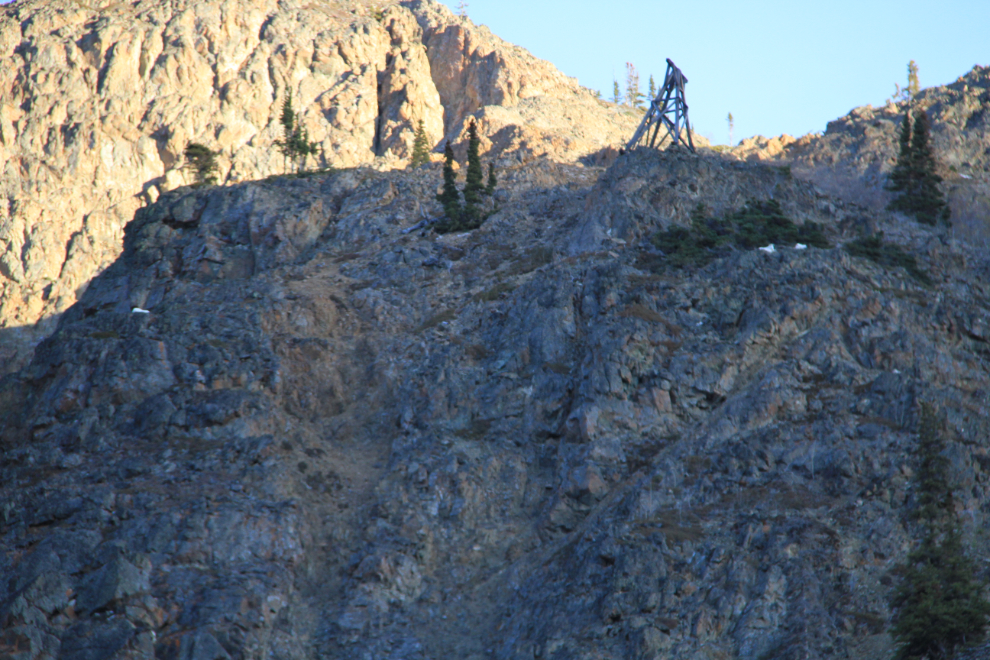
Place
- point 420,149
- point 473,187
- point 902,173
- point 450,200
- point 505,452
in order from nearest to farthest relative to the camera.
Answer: point 505,452, point 902,173, point 450,200, point 473,187, point 420,149

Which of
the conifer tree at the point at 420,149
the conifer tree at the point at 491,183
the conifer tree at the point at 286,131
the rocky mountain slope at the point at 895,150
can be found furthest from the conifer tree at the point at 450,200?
the rocky mountain slope at the point at 895,150

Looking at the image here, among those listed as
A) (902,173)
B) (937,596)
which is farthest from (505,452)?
(902,173)

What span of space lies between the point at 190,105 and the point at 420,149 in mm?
26111

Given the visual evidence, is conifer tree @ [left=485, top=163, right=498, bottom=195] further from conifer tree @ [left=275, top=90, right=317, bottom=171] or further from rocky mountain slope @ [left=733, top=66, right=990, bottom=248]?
rocky mountain slope @ [left=733, top=66, right=990, bottom=248]

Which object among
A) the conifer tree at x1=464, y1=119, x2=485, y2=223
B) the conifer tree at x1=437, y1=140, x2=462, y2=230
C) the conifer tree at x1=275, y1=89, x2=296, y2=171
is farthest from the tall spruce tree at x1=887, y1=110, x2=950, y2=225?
the conifer tree at x1=275, y1=89, x2=296, y2=171

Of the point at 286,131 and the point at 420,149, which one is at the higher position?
the point at 286,131

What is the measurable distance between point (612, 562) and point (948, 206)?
42.2 meters

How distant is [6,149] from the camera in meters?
86.5

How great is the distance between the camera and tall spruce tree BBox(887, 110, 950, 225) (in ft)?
198

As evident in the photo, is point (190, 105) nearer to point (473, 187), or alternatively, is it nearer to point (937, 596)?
point (473, 187)

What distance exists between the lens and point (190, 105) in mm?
88812

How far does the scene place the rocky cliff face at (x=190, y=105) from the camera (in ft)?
271

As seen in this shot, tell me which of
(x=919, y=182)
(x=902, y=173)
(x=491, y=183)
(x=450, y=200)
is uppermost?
(x=902, y=173)

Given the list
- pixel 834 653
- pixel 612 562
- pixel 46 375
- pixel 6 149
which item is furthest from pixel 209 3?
pixel 834 653
